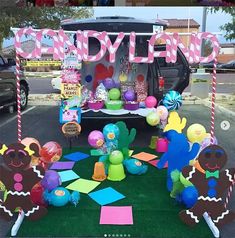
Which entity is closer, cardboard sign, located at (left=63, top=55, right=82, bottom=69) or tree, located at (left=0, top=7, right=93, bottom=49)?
tree, located at (left=0, top=7, right=93, bottom=49)

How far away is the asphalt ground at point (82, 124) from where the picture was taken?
678 centimetres

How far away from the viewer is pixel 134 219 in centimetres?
366

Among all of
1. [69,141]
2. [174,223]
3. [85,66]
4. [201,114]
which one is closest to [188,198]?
[174,223]

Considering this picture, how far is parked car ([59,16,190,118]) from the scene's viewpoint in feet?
21.2

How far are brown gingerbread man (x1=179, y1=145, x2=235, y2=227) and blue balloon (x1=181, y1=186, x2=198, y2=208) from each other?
28 cm

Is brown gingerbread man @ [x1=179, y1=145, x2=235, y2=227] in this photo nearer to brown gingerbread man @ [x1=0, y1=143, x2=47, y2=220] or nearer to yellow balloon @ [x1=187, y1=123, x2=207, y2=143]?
yellow balloon @ [x1=187, y1=123, x2=207, y2=143]

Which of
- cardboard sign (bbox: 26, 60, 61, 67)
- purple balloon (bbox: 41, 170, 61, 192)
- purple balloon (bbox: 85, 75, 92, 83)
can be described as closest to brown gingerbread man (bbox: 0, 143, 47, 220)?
purple balloon (bbox: 41, 170, 61, 192)

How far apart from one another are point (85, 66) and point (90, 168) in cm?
312

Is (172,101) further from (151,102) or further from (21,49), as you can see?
(21,49)

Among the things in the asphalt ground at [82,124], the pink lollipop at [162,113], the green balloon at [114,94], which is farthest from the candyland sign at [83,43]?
the green balloon at [114,94]

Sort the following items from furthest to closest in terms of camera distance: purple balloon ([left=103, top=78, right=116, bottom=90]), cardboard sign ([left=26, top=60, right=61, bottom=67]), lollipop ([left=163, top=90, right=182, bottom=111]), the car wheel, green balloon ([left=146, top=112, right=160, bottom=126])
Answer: the car wheel < purple balloon ([left=103, top=78, right=116, bottom=90]) < cardboard sign ([left=26, top=60, right=61, bottom=67]) < lollipop ([left=163, top=90, right=182, bottom=111]) < green balloon ([left=146, top=112, right=160, bottom=126])

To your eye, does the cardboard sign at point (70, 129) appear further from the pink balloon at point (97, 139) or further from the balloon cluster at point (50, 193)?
the balloon cluster at point (50, 193)

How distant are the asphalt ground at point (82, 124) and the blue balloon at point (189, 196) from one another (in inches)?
73.3

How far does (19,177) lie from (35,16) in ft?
13.4
